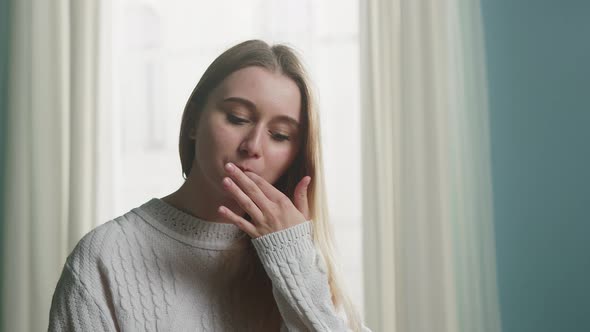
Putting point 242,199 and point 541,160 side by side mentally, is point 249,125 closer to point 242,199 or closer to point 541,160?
point 242,199

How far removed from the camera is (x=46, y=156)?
8.18 feet

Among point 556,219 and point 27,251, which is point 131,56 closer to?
point 27,251

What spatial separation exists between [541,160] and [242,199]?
4.89ft

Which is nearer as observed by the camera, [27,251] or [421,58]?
[421,58]

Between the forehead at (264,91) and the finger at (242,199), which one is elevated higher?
the forehead at (264,91)

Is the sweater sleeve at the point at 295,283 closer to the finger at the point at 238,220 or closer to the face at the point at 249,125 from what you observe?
the finger at the point at 238,220

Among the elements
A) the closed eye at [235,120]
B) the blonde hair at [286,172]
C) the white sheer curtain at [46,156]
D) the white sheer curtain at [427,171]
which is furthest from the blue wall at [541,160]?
the white sheer curtain at [46,156]

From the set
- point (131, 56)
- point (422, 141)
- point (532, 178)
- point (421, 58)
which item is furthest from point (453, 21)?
point (131, 56)

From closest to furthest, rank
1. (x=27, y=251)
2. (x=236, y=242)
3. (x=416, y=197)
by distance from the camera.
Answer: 1. (x=236, y=242)
2. (x=416, y=197)
3. (x=27, y=251)

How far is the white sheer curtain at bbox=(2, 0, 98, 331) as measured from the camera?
8.06 feet

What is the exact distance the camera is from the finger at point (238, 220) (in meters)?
1.05

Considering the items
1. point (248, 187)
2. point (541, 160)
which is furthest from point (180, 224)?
point (541, 160)

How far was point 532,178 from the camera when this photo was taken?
87.0 inches

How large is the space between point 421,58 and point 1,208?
5.89 feet
